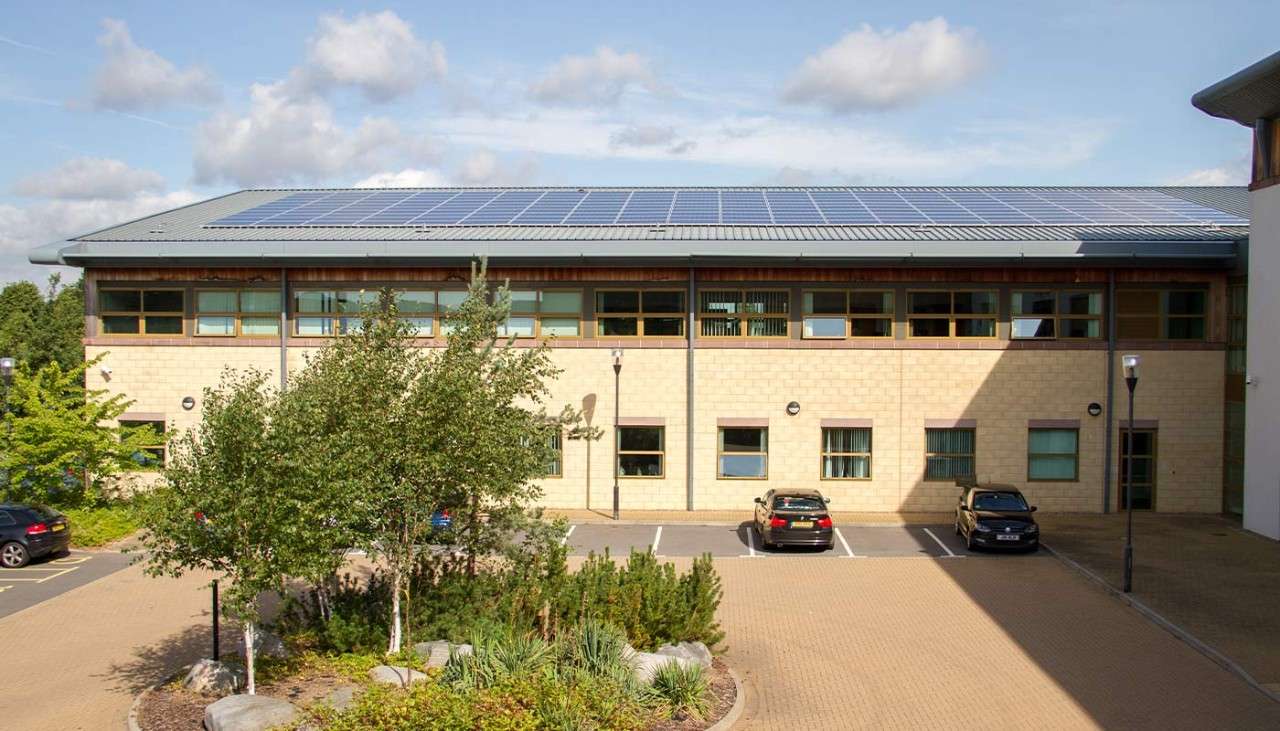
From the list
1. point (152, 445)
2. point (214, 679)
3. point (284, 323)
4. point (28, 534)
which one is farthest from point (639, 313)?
point (214, 679)

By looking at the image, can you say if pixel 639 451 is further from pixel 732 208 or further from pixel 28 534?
pixel 28 534

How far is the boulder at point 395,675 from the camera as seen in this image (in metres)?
13.3

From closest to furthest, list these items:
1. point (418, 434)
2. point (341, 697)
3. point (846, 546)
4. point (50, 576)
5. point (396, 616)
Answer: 1. point (341, 697)
2. point (418, 434)
3. point (396, 616)
4. point (50, 576)
5. point (846, 546)

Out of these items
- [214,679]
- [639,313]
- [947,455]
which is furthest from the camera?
[639,313]

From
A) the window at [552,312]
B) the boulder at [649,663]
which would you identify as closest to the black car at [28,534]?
the window at [552,312]

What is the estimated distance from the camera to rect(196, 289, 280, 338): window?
93.4 ft

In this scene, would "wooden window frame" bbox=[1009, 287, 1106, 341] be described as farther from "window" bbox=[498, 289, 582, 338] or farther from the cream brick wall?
"window" bbox=[498, 289, 582, 338]

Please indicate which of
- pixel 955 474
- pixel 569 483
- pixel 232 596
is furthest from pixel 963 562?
pixel 232 596

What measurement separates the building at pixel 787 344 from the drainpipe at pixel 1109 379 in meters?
0.06

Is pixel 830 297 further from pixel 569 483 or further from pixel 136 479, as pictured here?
pixel 136 479

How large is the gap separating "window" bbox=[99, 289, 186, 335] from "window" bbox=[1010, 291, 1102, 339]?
77.2ft

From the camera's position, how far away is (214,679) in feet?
44.7

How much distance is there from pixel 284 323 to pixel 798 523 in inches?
604

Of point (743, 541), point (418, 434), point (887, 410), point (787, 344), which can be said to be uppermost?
point (787, 344)
